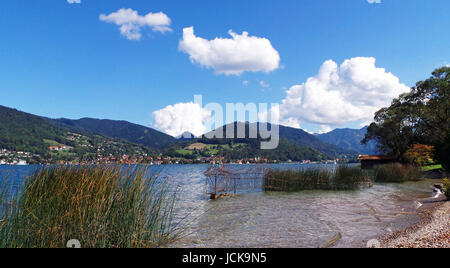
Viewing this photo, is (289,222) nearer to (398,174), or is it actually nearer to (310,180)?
(310,180)

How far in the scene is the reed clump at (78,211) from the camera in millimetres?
5164

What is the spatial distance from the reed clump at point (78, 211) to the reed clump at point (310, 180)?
1702cm

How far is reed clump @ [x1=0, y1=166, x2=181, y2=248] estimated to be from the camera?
16.9 feet

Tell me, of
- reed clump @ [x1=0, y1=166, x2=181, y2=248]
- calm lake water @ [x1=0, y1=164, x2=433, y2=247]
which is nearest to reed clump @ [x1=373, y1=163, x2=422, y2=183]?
calm lake water @ [x1=0, y1=164, x2=433, y2=247]

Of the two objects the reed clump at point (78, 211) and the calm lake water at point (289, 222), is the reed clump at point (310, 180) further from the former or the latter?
the reed clump at point (78, 211)

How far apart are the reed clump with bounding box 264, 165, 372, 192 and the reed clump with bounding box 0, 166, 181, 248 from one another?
55.8ft

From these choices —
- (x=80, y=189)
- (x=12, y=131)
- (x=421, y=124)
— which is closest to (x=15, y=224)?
(x=80, y=189)

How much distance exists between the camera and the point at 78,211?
211 inches

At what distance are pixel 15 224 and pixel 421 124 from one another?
157 ft

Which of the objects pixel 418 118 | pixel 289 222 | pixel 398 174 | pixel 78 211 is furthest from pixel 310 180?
pixel 418 118

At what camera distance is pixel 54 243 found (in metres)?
5.20

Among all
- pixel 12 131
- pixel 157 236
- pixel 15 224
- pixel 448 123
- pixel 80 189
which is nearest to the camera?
pixel 15 224

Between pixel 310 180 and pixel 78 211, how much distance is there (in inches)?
785
